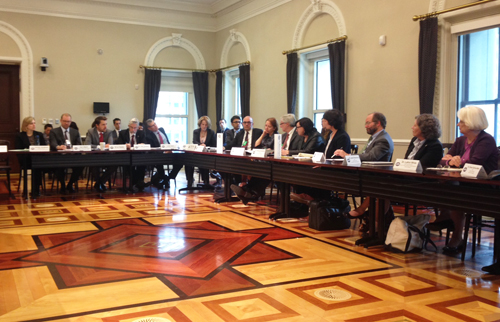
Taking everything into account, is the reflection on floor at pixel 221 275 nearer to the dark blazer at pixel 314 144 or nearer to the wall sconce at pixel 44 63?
the dark blazer at pixel 314 144

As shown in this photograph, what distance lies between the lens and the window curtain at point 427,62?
587 cm

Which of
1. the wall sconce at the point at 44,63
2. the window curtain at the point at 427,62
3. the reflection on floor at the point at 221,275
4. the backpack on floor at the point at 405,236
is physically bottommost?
the reflection on floor at the point at 221,275

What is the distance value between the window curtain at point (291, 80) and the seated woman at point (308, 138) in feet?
9.01

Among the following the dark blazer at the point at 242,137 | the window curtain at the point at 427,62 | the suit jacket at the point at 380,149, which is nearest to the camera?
the suit jacket at the point at 380,149

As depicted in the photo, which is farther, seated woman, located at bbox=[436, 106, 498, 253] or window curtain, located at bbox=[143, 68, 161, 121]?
window curtain, located at bbox=[143, 68, 161, 121]

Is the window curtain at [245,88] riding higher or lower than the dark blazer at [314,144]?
higher

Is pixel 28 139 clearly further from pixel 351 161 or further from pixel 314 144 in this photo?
pixel 351 161

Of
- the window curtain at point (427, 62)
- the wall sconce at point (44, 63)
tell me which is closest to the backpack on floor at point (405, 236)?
the window curtain at point (427, 62)

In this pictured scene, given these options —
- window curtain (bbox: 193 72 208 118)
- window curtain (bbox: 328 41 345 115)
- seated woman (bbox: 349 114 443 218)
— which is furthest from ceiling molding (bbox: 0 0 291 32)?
seated woman (bbox: 349 114 443 218)

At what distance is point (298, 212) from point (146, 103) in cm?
640

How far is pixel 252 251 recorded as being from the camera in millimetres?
3775

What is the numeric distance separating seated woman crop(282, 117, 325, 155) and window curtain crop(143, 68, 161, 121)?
566cm

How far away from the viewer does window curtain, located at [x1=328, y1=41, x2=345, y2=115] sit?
7.31 meters

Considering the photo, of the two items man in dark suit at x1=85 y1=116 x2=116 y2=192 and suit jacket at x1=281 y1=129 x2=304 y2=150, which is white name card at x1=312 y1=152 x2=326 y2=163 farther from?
man in dark suit at x1=85 y1=116 x2=116 y2=192
